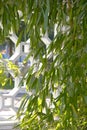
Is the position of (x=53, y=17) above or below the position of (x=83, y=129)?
above

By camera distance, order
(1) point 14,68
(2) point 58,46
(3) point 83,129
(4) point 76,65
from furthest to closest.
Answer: (1) point 14,68
(3) point 83,129
(2) point 58,46
(4) point 76,65

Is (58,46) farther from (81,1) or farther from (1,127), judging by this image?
(1,127)

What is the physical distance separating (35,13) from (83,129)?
72cm

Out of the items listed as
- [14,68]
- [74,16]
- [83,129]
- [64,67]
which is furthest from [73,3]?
[14,68]

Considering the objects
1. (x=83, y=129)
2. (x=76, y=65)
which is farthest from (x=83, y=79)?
(x=83, y=129)

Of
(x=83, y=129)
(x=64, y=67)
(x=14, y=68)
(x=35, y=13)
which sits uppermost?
(x=14, y=68)

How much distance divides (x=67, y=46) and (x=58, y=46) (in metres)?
0.04

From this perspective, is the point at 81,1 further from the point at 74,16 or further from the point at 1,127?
the point at 1,127

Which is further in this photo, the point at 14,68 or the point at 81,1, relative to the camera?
the point at 14,68

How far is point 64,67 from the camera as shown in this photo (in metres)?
0.83

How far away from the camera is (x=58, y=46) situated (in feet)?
2.85

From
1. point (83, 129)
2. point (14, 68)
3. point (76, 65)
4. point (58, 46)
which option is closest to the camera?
point (76, 65)

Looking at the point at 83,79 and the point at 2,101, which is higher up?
the point at 2,101

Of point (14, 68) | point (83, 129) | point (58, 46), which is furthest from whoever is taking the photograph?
point (14, 68)
